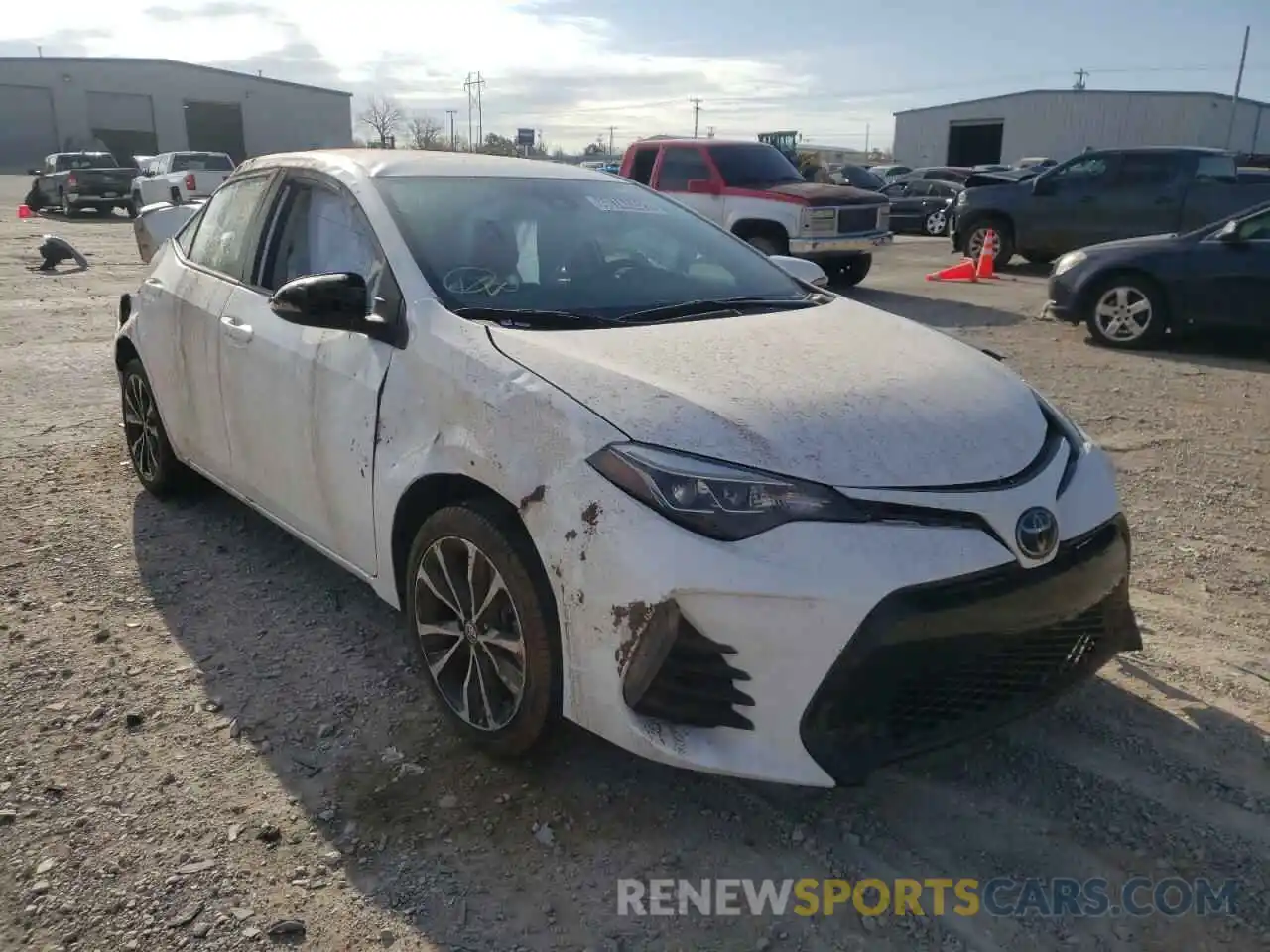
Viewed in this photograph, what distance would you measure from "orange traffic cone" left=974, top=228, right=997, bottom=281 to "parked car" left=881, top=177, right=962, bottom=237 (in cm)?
995

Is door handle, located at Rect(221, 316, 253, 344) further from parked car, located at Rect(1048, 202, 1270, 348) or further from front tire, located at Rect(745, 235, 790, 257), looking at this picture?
front tire, located at Rect(745, 235, 790, 257)

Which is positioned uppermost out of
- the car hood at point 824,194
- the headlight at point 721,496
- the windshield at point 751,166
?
the windshield at point 751,166

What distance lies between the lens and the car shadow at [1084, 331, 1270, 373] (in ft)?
27.7

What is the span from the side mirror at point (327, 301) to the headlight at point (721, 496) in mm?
1197

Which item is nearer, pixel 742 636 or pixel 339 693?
pixel 742 636

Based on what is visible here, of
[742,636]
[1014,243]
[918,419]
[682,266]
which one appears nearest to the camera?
[742,636]

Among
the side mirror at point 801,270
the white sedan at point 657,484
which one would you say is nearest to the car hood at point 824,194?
the side mirror at point 801,270

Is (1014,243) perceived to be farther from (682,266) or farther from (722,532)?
(722,532)

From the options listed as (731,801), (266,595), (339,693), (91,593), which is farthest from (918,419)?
(91,593)

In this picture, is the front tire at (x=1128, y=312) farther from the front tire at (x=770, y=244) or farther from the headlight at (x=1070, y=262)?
the front tire at (x=770, y=244)

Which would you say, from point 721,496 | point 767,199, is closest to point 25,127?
point 767,199

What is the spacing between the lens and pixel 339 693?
131 inches

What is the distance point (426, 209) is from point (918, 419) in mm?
1781

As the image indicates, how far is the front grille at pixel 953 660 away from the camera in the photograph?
2.30 meters
